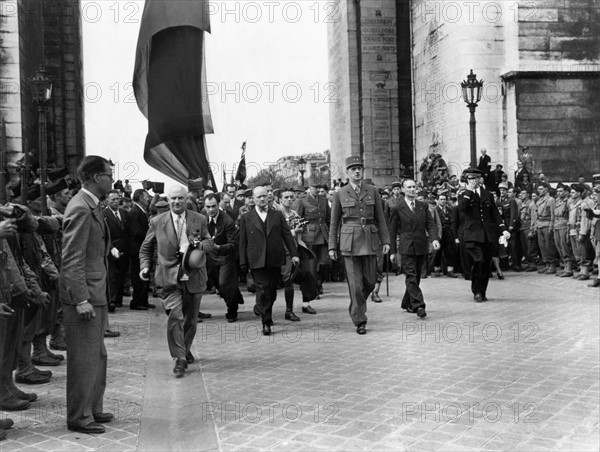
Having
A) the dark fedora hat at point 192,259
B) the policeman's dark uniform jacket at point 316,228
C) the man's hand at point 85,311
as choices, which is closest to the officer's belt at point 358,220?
the dark fedora hat at point 192,259

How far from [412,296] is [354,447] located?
621 centimetres

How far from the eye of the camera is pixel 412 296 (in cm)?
1134

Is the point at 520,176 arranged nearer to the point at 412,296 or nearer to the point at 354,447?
the point at 412,296

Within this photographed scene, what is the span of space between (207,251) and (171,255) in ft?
1.25

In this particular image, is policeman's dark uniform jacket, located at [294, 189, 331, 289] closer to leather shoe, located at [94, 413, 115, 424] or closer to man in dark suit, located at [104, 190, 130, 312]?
man in dark suit, located at [104, 190, 130, 312]

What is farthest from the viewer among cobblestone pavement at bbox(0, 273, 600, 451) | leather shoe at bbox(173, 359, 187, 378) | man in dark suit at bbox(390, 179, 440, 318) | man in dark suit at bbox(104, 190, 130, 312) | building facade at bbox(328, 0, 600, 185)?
building facade at bbox(328, 0, 600, 185)

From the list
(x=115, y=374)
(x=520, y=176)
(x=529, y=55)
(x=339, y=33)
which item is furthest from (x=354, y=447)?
(x=339, y=33)

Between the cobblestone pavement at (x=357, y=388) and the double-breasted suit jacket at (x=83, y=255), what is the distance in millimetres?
1057

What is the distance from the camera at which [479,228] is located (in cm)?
1288

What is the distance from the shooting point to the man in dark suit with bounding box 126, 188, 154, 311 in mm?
13641

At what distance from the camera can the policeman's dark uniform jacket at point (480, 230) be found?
42.1 feet

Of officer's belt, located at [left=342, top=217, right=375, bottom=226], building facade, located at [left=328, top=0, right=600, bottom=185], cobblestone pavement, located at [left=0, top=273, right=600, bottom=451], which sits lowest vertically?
cobblestone pavement, located at [left=0, top=273, right=600, bottom=451]

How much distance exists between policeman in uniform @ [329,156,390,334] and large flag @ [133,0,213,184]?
9.35ft

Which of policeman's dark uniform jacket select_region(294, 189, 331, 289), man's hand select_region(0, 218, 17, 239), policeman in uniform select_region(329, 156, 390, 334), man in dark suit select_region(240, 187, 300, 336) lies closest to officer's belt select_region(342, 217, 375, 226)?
policeman in uniform select_region(329, 156, 390, 334)
